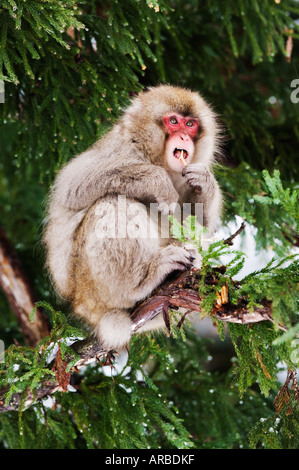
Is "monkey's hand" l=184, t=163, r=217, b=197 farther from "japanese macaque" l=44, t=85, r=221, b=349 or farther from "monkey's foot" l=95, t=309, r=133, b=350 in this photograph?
"monkey's foot" l=95, t=309, r=133, b=350

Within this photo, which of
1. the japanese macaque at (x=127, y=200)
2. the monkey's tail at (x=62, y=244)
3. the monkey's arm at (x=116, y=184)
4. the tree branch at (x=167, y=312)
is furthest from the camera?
the monkey's tail at (x=62, y=244)

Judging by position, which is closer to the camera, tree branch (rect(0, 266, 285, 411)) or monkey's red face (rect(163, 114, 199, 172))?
tree branch (rect(0, 266, 285, 411))

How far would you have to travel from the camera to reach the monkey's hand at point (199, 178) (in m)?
3.31

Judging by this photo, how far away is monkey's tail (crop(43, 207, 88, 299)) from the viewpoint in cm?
337

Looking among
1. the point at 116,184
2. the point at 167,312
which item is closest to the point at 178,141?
the point at 116,184

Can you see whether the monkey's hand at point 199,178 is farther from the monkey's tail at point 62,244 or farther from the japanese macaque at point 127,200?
the monkey's tail at point 62,244

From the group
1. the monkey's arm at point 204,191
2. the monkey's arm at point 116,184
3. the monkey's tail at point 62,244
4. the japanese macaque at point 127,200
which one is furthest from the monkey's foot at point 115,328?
the monkey's arm at point 204,191

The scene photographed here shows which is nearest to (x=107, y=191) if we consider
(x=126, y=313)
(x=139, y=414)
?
(x=126, y=313)

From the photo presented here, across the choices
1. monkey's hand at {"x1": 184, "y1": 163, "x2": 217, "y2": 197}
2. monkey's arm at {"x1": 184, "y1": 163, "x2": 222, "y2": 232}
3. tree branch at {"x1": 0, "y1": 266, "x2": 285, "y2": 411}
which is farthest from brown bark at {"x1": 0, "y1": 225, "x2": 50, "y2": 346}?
monkey's hand at {"x1": 184, "y1": 163, "x2": 217, "y2": 197}

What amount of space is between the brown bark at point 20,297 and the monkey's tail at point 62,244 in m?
0.93

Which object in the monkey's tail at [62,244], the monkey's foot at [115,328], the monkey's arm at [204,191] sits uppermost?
the monkey's arm at [204,191]
